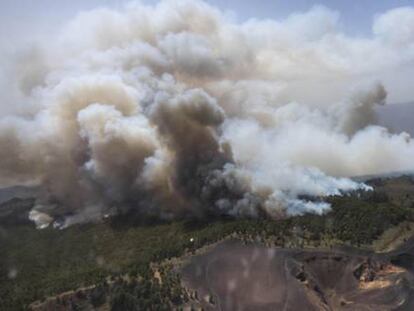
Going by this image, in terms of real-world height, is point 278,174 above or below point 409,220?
above

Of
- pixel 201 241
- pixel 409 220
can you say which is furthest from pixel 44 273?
pixel 409 220

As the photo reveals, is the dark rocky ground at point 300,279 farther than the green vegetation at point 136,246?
No

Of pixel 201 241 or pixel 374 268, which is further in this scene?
pixel 201 241

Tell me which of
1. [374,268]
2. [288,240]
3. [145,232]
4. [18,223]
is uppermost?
[18,223]

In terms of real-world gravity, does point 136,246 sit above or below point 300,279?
above

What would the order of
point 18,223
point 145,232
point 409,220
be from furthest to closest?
point 18,223, point 145,232, point 409,220

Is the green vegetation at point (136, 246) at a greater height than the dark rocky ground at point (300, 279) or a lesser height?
greater

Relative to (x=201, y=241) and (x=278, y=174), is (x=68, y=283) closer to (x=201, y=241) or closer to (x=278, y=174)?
(x=201, y=241)

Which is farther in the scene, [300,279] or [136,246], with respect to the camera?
[136,246]
